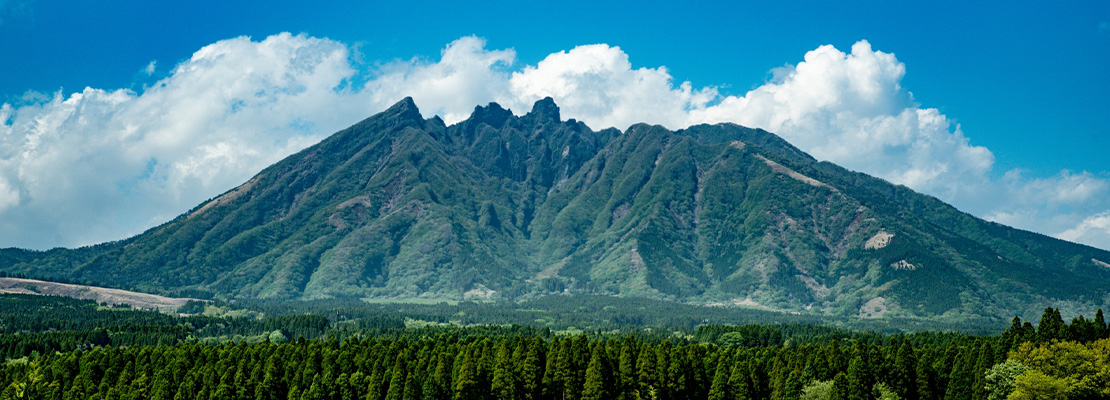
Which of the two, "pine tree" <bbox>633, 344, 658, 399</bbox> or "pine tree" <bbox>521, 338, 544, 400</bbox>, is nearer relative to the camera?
"pine tree" <bbox>521, 338, 544, 400</bbox>

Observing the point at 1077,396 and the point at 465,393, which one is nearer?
the point at 1077,396

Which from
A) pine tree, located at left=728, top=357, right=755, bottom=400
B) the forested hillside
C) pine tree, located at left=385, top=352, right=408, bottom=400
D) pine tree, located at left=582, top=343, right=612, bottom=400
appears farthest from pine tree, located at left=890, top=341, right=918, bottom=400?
pine tree, located at left=385, top=352, right=408, bottom=400

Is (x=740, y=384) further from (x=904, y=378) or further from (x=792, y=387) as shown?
(x=904, y=378)

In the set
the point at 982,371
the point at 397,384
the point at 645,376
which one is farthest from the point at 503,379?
the point at 982,371

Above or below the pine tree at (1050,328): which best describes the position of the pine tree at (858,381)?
below

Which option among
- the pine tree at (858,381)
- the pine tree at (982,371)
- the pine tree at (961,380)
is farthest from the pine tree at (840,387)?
the pine tree at (982,371)

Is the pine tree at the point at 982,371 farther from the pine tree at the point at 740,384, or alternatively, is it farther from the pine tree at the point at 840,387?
the pine tree at the point at 740,384

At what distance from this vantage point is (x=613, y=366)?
5920 inches

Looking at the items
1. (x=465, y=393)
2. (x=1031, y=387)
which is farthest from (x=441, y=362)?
(x=1031, y=387)

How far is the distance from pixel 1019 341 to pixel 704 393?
55955 mm

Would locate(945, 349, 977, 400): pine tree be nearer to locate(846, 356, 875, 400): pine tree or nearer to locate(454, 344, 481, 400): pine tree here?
locate(846, 356, 875, 400): pine tree

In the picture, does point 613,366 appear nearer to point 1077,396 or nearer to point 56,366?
point 1077,396

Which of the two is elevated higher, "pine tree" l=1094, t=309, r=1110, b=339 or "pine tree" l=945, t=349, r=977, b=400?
"pine tree" l=1094, t=309, r=1110, b=339

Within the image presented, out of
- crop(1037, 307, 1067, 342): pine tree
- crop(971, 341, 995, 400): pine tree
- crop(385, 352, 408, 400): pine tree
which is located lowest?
crop(385, 352, 408, 400): pine tree
